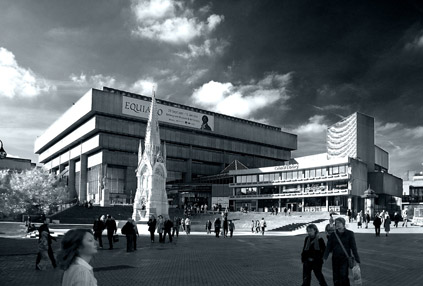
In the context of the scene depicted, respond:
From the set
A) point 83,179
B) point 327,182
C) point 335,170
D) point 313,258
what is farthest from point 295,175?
point 313,258

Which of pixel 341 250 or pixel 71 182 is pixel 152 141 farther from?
pixel 71 182

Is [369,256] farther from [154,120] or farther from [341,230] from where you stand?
[154,120]

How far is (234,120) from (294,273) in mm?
107436

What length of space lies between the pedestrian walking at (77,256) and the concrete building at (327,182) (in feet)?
219

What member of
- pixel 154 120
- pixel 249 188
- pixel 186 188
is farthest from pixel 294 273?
pixel 186 188

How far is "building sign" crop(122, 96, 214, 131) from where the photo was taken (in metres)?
103

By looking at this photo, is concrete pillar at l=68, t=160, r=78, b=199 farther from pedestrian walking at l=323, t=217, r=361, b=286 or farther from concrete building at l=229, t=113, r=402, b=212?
pedestrian walking at l=323, t=217, r=361, b=286

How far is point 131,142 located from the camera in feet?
339

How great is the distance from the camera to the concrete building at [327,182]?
76625 mm

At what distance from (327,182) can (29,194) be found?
50780 mm

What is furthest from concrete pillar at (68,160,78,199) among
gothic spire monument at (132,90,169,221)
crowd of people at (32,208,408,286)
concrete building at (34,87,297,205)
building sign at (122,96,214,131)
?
crowd of people at (32,208,408,286)

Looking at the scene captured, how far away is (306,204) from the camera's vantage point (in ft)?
271

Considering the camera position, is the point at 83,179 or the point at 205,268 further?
the point at 83,179

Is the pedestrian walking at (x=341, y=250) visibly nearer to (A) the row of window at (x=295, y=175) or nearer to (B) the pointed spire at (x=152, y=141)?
(B) the pointed spire at (x=152, y=141)
